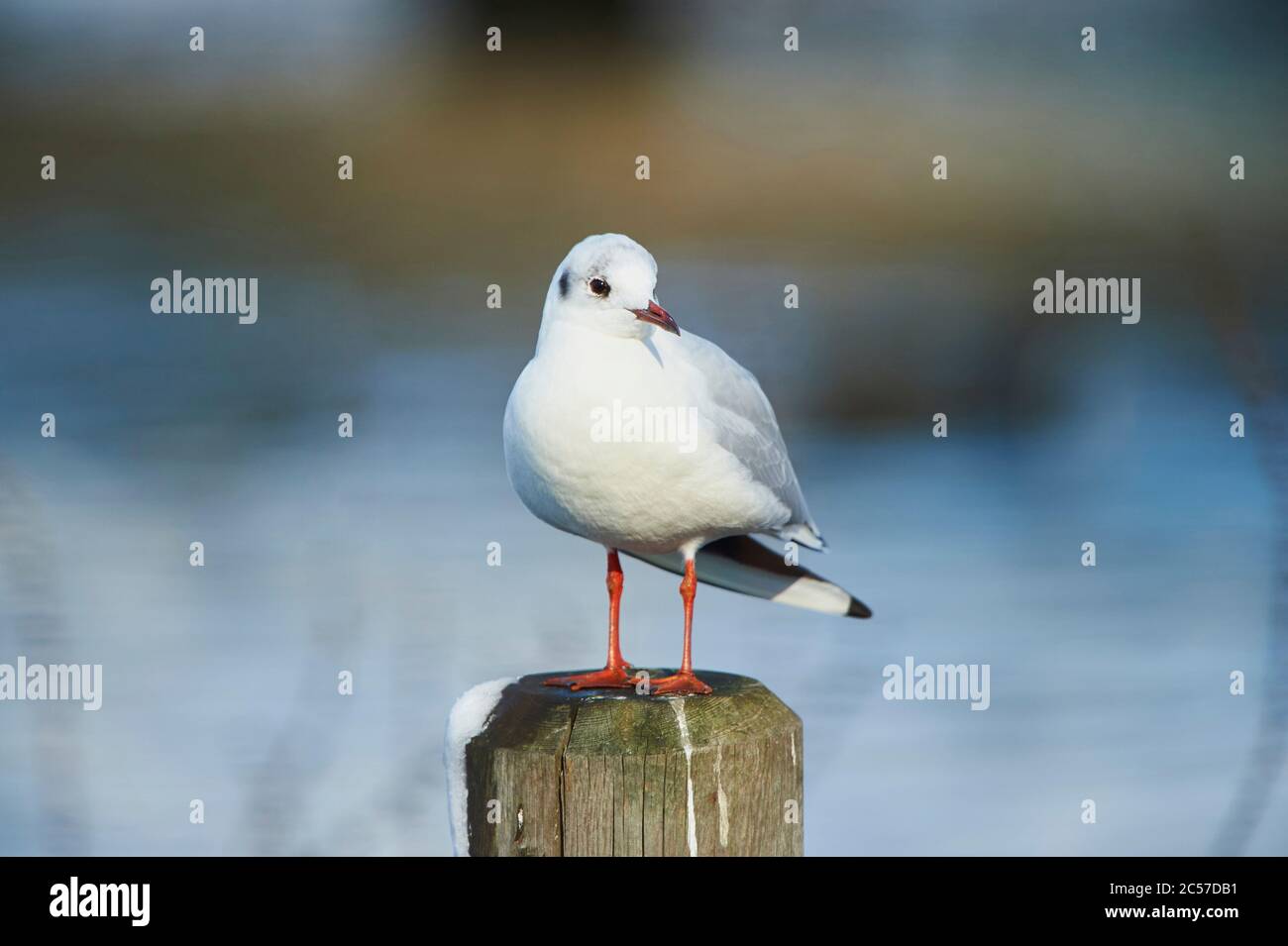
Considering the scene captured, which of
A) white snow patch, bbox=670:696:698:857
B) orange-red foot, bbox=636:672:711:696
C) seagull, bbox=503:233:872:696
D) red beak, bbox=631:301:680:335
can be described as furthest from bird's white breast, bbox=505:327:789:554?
white snow patch, bbox=670:696:698:857

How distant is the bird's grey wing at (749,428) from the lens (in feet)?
12.9

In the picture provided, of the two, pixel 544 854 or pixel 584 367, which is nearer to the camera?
pixel 544 854

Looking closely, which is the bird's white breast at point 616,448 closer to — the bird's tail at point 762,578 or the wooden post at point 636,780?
the bird's tail at point 762,578

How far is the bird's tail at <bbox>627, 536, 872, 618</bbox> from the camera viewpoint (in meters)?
4.17

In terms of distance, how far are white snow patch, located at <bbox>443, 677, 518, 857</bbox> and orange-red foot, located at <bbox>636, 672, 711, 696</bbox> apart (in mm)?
365

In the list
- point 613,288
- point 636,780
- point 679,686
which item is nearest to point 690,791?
point 636,780

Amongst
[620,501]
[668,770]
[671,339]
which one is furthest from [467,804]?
[671,339]

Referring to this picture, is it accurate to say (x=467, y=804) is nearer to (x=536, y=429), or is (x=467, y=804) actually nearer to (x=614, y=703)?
(x=614, y=703)

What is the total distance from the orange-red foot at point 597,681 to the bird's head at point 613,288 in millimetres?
873

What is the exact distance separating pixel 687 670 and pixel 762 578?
0.77 metres

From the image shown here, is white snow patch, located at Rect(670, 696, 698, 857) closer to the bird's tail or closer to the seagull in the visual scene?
the seagull

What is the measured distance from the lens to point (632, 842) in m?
2.93

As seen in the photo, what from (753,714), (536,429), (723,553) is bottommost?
(753,714)

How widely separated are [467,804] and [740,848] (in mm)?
610
